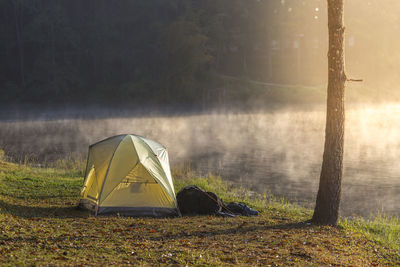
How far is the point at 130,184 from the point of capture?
11.8 metres

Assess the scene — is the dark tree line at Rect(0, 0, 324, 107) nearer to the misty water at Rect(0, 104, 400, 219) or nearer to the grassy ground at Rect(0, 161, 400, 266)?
the misty water at Rect(0, 104, 400, 219)

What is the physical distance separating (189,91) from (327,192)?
197 ft

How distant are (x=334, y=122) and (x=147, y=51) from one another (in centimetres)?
7127

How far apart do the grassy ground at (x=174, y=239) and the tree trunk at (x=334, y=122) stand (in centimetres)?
52

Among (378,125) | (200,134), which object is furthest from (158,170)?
(378,125)

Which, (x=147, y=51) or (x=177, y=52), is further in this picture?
(x=147, y=51)

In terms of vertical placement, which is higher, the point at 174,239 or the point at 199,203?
the point at 199,203

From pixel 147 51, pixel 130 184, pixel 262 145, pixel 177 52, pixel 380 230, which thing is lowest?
pixel 380 230

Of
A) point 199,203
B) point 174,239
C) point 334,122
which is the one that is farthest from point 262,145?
point 174,239

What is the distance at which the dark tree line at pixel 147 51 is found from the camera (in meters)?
71.6

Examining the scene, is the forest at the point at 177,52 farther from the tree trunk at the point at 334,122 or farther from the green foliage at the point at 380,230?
the tree trunk at the point at 334,122

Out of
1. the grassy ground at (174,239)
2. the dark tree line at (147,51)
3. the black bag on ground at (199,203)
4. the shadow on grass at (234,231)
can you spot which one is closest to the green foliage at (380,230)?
the grassy ground at (174,239)

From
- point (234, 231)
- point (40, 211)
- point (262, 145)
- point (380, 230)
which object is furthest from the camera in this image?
point (262, 145)

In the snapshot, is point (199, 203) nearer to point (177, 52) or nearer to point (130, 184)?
point (130, 184)
